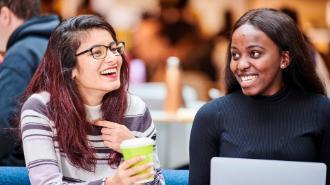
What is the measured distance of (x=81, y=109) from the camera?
224cm

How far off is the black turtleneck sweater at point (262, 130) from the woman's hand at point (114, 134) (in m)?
0.23

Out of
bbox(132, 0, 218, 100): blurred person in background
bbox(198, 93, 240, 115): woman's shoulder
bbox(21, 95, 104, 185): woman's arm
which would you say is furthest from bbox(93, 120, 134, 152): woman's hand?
bbox(132, 0, 218, 100): blurred person in background

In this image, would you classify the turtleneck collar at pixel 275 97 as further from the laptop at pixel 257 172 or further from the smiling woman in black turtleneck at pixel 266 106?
the laptop at pixel 257 172

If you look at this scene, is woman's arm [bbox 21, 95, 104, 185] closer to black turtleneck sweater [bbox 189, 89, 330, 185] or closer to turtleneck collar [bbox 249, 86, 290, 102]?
black turtleneck sweater [bbox 189, 89, 330, 185]

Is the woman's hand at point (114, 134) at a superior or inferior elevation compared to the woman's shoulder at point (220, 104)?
inferior

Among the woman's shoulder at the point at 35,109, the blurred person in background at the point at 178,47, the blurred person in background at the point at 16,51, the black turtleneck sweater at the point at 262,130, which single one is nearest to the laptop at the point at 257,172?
the black turtleneck sweater at the point at 262,130

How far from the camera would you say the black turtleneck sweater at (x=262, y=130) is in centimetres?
213

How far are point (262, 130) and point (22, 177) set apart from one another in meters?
0.91

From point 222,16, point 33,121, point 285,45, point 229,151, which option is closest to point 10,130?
point 33,121

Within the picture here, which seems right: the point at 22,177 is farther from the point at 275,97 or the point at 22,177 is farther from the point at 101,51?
the point at 275,97

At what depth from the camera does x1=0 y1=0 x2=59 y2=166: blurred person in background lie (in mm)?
2848

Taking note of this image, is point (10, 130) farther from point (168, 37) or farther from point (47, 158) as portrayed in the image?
point (168, 37)

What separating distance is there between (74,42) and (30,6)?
114cm

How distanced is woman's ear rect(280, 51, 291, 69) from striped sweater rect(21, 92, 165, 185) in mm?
511
